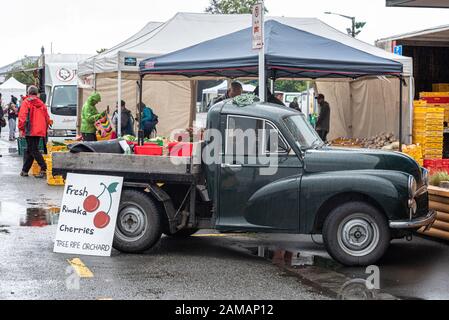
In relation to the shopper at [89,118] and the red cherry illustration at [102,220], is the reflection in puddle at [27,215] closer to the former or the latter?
the red cherry illustration at [102,220]

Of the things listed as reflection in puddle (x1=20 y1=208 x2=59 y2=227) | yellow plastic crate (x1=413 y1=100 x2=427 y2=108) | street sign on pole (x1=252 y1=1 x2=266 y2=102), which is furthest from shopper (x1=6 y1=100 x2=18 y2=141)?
street sign on pole (x1=252 y1=1 x2=266 y2=102)

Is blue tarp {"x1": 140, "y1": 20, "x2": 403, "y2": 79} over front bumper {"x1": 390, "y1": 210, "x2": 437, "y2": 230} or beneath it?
over

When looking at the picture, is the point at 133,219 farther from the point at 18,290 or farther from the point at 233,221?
Result: the point at 18,290

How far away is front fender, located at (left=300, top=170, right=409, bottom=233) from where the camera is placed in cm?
870

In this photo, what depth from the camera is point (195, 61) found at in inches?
540

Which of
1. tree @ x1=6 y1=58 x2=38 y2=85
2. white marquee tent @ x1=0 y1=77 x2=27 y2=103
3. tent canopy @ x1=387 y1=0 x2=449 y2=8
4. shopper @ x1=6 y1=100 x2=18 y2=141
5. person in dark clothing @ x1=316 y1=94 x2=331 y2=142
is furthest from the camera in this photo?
white marquee tent @ x1=0 y1=77 x2=27 y2=103

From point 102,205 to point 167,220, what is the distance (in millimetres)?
810

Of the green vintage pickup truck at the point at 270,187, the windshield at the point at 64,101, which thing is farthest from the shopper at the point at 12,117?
the green vintage pickup truck at the point at 270,187

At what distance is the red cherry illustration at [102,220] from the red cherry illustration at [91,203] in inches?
4.1

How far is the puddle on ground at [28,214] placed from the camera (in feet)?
38.5

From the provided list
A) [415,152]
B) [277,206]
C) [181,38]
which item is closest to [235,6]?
[181,38]

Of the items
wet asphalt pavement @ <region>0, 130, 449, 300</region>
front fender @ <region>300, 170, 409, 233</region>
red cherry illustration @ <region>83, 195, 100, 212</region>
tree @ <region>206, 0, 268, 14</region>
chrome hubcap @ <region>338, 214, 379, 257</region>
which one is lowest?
wet asphalt pavement @ <region>0, 130, 449, 300</region>

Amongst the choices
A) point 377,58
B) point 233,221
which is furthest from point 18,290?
point 377,58

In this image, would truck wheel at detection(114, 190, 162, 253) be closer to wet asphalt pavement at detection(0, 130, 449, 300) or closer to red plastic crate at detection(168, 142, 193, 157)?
wet asphalt pavement at detection(0, 130, 449, 300)
